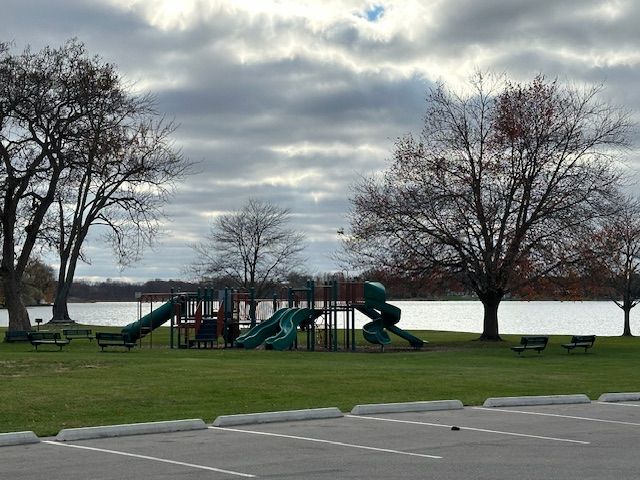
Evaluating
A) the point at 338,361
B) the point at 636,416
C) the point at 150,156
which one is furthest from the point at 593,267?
the point at 636,416

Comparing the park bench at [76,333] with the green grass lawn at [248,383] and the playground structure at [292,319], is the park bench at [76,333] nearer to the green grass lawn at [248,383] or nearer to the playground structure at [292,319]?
the playground structure at [292,319]

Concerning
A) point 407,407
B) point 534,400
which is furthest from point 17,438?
point 534,400

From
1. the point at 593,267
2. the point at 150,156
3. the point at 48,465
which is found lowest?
the point at 48,465

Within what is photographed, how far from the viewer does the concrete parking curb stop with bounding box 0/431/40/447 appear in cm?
1255

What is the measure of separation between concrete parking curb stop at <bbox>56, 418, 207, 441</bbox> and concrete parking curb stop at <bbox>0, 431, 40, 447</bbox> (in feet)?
1.08

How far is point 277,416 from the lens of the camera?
1494 centimetres

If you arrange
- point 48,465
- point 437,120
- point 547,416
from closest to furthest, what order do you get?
1. point 48,465
2. point 547,416
3. point 437,120

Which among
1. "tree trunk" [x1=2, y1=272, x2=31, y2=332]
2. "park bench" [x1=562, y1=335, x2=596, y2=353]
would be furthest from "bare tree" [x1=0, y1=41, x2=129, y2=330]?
"park bench" [x1=562, y1=335, x2=596, y2=353]

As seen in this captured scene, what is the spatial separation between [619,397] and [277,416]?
270 inches

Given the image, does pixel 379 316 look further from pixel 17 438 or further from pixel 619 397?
pixel 17 438

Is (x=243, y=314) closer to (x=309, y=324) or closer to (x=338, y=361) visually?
(x=309, y=324)

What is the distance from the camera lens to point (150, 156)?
161 ft

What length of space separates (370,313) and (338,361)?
1034cm

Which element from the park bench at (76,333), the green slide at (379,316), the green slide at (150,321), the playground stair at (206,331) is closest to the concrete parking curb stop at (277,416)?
the green slide at (379,316)
